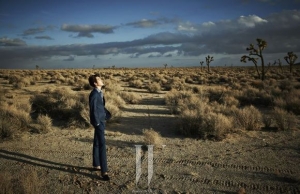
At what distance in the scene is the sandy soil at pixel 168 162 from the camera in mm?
5059

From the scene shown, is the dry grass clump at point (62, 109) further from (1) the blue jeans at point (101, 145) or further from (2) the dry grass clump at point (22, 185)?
(2) the dry grass clump at point (22, 185)

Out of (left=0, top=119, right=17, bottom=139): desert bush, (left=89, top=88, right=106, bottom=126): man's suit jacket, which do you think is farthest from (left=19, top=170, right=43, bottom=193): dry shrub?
(left=0, top=119, right=17, bottom=139): desert bush

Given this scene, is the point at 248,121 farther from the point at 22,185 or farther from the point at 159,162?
the point at 22,185

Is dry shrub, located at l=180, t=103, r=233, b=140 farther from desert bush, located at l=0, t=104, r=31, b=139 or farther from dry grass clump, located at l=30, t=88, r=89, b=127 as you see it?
desert bush, located at l=0, t=104, r=31, b=139

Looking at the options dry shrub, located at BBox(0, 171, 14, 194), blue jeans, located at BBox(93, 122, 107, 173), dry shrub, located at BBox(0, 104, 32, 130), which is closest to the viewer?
dry shrub, located at BBox(0, 171, 14, 194)

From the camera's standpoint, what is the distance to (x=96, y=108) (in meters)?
5.36

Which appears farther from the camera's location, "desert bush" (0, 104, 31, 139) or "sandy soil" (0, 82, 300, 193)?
"desert bush" (0, 104, 31, 139)

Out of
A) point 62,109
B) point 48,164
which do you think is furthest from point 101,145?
point 62,109

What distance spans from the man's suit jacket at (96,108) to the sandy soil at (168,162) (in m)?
1.30

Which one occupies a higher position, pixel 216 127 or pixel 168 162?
pixel 216 127

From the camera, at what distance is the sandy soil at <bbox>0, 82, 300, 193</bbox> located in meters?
5.06

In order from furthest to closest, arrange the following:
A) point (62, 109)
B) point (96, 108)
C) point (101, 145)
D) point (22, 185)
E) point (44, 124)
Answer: point (62, 109) < point (44, 124) < point (101, 145) < point (96, 108) < point (22, 185)

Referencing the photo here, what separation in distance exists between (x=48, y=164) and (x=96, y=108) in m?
2.24

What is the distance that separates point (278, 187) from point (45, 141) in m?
6.80
